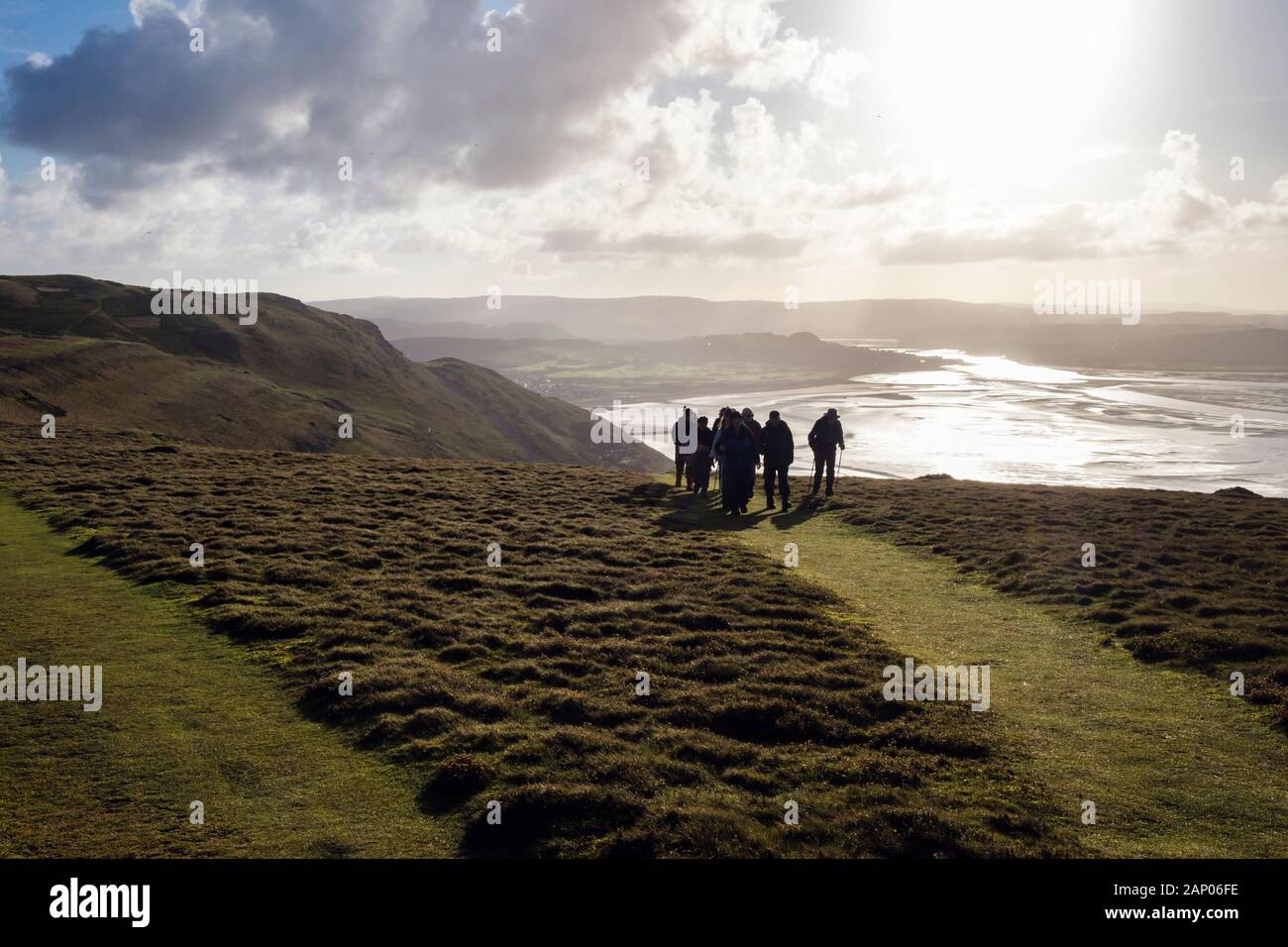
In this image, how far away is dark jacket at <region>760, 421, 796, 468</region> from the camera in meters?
28.1

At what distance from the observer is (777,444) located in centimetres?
2816

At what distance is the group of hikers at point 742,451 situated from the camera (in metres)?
26.9

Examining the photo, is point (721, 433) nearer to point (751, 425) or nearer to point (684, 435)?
point (751, 425)

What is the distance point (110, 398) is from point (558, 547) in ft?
225

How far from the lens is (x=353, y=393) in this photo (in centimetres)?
12300

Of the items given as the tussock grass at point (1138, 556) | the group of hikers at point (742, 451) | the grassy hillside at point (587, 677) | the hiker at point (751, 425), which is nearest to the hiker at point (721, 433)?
the group of hikers at point (742, 451)

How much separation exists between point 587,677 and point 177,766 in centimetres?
546

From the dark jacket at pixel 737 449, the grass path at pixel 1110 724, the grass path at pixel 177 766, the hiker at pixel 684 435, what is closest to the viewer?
the grass path at pixel 177 766

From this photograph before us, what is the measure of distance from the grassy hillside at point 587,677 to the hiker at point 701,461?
6026 mm

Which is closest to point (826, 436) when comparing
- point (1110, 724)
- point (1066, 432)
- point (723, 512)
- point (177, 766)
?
point (723, 512)

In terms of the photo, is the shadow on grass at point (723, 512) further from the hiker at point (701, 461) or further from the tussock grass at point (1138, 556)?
the tussock grass at point (1138, 556)

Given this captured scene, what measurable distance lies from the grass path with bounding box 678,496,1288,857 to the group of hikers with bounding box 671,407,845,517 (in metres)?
7.85
